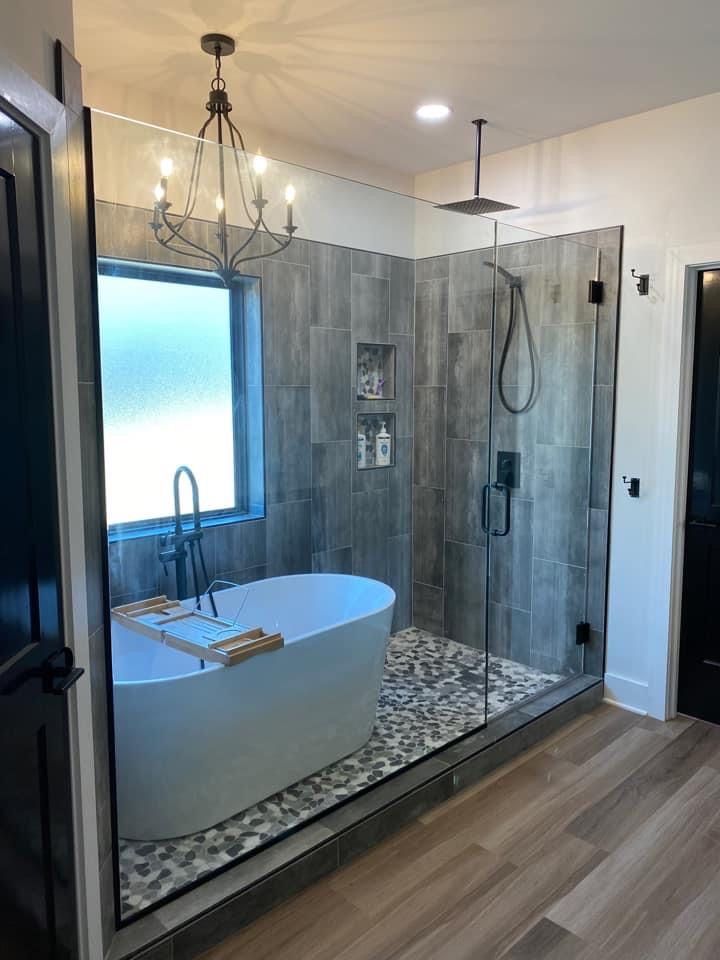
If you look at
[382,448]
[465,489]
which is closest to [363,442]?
[382,448]

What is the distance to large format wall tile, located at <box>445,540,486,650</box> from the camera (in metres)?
3.78

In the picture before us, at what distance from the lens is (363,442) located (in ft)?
11.9

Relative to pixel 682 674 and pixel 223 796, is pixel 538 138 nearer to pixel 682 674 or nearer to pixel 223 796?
pixel 682 674

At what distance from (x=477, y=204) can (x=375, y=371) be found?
0.97m

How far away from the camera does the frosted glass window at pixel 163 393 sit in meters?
2.27

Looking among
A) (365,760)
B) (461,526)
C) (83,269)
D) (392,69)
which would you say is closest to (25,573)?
(83,269)

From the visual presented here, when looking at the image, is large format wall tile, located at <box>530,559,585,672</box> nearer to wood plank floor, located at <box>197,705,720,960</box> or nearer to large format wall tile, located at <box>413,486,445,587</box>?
large format wall tile, located at <box>413,486,445,587</box>

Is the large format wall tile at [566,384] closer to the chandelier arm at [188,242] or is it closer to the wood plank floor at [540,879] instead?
the wood plank floor at [540,879]

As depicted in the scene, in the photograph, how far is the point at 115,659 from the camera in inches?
93.7

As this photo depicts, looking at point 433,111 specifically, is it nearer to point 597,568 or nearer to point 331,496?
point 331,496

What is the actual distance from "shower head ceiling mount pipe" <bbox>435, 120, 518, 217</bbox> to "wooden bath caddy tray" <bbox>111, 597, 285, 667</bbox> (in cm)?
223

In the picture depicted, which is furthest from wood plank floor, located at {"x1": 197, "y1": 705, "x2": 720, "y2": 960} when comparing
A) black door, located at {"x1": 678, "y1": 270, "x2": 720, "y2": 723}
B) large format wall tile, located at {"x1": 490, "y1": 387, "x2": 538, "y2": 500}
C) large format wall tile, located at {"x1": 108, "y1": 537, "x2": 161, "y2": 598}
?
large format wall tile, located at {"x1": 490, "y1": 387, "x2": 538, "y2": 500}

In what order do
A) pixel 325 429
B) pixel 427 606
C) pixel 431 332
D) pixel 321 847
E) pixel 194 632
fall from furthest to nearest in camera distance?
pixel 427 606 < pixel 431 332 < pixel 325 429 < pixel 194 632 < pixel 321 847

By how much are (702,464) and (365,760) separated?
78.8 inches
